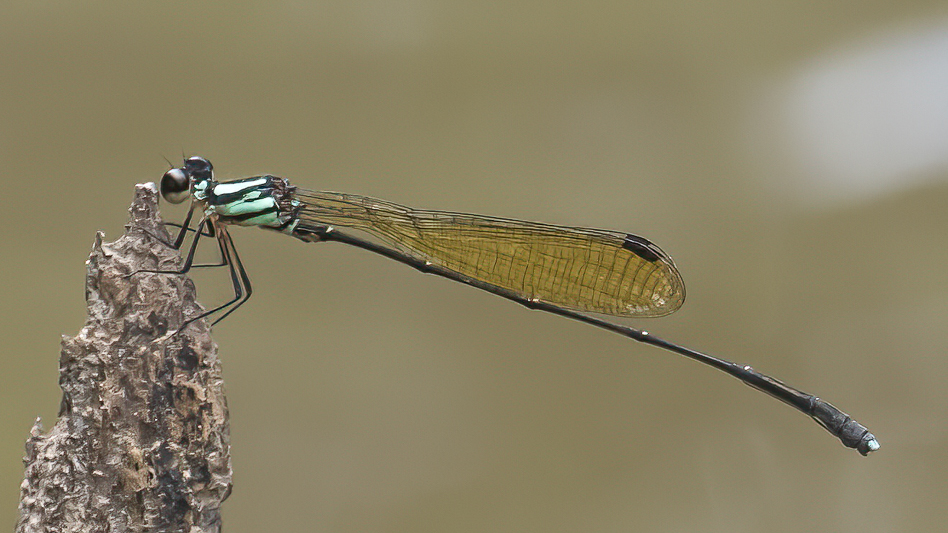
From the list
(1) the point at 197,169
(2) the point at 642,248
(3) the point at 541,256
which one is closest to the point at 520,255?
(3) the point at 541,256

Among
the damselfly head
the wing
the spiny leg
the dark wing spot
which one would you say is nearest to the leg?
the spiny leg

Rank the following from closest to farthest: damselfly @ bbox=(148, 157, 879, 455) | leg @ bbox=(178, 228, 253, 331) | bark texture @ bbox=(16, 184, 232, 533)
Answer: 1. bark texture @ bbox=(16, 184, 232, 533)
2. leg @ bbox=(178, 228, 253, 331)
3. damselfly @ bbox=(148, 157, 879, 455)

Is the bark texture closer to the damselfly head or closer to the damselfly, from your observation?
the damselfly head

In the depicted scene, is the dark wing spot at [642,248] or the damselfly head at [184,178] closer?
the damselfly head at [184,178]

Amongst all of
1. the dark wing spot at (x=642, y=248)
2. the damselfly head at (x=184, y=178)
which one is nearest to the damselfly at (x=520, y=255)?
the dark wing spot at (x=642, y=248)

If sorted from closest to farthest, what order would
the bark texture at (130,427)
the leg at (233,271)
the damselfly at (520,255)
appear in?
the bark texture at (130,427) < the leg at (233,271) < the damselfly at (520,255)

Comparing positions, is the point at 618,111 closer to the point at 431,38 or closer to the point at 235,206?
the point at 431,38

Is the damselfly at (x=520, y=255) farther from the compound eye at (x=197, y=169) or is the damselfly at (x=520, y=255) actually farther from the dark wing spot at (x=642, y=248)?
the compound eye at (x=197, y=169)
